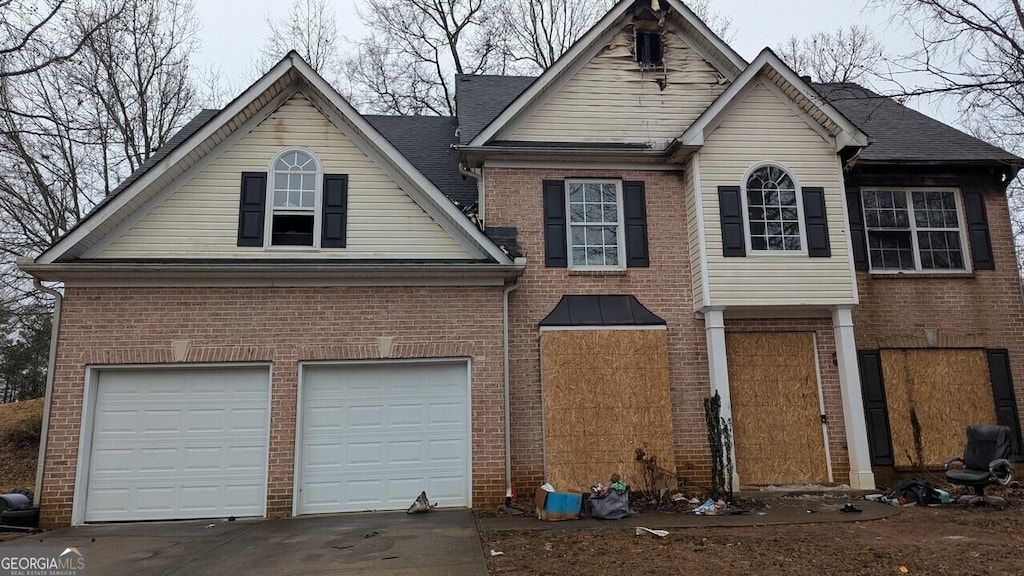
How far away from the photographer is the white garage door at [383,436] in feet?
30.0

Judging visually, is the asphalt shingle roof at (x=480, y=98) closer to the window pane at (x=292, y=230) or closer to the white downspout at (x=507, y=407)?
the white downspout at (x=507, y=407)

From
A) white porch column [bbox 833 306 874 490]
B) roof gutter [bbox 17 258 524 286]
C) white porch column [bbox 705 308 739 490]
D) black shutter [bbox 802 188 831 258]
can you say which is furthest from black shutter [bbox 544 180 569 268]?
white porch column [bbox 833 306 874 490]

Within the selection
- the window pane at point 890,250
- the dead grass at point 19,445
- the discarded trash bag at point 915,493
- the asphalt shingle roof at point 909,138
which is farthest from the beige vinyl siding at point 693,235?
the dead grass at point 19,445

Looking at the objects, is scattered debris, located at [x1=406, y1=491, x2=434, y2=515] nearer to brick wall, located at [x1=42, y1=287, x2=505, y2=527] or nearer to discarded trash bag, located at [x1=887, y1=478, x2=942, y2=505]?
brick wall, located at [x1=42, y1=287, x2=505, y2=527]

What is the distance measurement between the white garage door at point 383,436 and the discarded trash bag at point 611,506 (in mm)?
1928

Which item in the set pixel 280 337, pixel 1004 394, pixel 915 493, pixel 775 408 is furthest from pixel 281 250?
pixel 1004 394

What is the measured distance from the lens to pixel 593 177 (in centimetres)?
1088

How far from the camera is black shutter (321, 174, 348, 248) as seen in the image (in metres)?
9.67

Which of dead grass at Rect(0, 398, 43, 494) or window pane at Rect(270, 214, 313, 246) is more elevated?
window pane at Rect(270, 214, 313, 246)

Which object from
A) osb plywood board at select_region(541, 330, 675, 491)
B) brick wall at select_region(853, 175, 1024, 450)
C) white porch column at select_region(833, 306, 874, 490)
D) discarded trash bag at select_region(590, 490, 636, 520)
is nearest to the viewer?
discarded trash bag at select_region(590, 490, 636, 520)

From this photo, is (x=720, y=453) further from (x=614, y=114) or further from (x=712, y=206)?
(x=614, y=114)

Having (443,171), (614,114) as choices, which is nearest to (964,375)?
(614,114)

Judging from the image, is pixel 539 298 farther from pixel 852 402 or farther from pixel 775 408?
pixel 852 402

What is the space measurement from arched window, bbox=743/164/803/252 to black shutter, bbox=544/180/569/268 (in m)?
3.13
